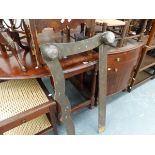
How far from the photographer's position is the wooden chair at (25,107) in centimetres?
95

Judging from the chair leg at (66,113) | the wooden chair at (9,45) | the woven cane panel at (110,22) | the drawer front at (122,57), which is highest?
the woven cane panel at (110,22)

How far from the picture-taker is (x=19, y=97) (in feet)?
3.59

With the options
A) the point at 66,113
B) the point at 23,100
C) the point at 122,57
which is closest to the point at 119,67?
the point at 122,57

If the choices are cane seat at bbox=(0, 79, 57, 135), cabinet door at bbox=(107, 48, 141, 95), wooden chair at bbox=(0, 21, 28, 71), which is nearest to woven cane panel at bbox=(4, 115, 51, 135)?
cane seat at bbox=(0, 79, 57, 135)

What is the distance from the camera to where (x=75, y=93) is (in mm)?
1807

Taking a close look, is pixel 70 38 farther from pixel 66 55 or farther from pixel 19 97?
pixel 19 97

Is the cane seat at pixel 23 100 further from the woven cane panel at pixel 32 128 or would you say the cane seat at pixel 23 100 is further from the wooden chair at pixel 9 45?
the wooden chair at pixel 9 45

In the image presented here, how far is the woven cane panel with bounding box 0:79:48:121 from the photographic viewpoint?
1.00 metres

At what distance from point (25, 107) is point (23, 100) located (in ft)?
0.23

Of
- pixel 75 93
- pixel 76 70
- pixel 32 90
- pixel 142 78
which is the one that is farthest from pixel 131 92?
pixel 32 90

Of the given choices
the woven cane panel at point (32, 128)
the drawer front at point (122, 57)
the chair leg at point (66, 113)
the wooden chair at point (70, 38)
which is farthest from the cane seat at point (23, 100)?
the drawer front at point (122, 57)

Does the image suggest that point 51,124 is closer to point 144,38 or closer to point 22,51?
point 22,51

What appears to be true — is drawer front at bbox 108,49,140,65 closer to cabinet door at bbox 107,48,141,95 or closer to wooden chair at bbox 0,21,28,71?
cabinet door at bbox 107,48,141,95
